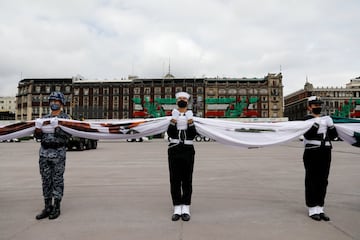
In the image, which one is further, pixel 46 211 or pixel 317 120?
pixel 317 120

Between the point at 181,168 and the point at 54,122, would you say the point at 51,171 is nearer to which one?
→ the point at 54,122

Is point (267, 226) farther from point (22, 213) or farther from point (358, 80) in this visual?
point (358, 80)

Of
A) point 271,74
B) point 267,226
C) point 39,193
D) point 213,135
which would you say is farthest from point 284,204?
point 271,74

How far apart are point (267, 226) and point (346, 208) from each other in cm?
193

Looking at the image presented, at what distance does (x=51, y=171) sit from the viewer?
500 cm

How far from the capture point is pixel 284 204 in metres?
5.60

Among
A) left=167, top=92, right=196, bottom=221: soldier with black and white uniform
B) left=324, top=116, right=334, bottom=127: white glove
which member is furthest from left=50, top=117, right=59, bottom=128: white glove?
left=324, top=116, right=334, bottom=127: white glove

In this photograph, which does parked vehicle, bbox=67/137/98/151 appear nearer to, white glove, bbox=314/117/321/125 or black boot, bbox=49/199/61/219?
black boot, bbox=49/199/61/219

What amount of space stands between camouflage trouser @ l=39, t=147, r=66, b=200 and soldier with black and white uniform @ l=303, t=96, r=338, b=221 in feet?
12.8

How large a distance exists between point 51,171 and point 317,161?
4199mm

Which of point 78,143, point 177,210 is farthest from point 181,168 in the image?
point 78,143

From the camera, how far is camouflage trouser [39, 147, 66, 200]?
4926 millimetres

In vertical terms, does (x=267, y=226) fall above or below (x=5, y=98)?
below

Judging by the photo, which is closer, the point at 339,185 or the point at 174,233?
the point at 174,233
